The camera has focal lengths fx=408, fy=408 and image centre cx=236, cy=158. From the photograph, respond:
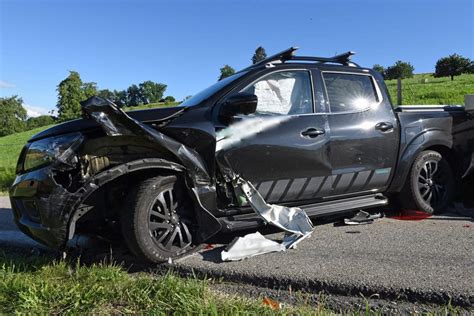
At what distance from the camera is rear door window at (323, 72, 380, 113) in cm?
445

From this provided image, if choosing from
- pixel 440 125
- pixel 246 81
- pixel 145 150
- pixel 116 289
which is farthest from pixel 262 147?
pixel 440 125

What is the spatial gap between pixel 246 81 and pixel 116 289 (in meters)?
2.28

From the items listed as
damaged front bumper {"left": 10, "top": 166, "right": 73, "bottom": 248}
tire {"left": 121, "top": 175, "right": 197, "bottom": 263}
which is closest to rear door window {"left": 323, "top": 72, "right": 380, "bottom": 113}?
tire {"left": 121, "top": 175, "right": 197, "bottom": 263}

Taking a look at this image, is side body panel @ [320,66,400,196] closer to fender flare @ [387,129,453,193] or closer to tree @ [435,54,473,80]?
fender flare @ [387,129,453,193]

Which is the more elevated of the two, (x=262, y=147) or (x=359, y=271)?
(x=262, y=147)

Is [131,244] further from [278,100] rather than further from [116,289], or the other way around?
[278,100]

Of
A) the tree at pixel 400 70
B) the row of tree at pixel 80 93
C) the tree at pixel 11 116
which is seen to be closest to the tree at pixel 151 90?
the row of tree at pixel 80 93

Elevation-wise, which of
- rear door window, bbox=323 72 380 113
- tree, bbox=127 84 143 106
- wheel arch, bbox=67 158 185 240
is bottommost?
wheel arch, bbox=67 158 185 240

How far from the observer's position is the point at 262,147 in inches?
153

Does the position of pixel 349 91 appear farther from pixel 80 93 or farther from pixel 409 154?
pixel 80 93

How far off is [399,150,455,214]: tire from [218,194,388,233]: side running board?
15.2 inches

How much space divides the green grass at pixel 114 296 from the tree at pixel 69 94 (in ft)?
226

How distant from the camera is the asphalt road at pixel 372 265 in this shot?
2.83 meters

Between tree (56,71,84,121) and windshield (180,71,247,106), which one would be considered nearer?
windshield (180,71,247,106)
